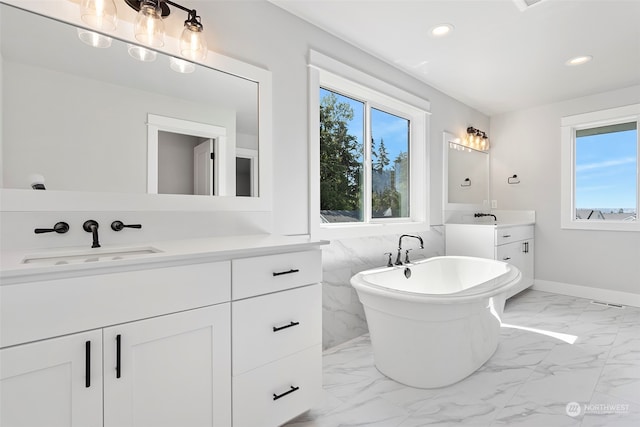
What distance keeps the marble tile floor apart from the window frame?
946 millimetres

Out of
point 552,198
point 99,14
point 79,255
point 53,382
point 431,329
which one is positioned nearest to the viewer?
point 53,382

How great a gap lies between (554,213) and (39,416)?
4857 mm

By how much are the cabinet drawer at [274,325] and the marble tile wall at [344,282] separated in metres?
0.84

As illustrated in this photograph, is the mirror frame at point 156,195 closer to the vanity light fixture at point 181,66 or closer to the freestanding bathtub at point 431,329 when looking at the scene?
the vanity light fixture at point 181,66

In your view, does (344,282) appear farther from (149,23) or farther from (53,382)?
(149,23)

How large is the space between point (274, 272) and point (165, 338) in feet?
1.59

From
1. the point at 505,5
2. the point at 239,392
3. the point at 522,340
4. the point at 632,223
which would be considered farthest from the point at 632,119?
the point at 239,392

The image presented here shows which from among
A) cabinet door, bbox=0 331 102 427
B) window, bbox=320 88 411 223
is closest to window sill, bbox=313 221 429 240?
window, bbox=320 88 411 223

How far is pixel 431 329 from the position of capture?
1.81m

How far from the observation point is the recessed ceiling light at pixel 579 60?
9.18ft

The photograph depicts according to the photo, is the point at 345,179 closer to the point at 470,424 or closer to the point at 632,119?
the point at 470,424

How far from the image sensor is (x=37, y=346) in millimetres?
892

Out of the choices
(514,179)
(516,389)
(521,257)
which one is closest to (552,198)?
(514,179)

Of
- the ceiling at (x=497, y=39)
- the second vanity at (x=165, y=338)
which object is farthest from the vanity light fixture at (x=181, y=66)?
the second vanity at (x=165, y=338)
